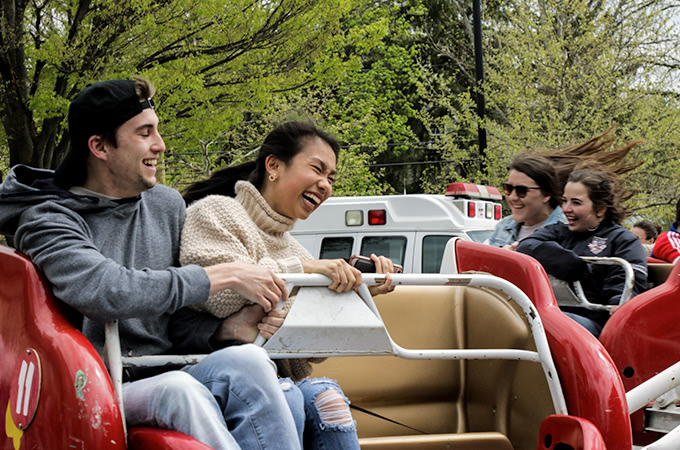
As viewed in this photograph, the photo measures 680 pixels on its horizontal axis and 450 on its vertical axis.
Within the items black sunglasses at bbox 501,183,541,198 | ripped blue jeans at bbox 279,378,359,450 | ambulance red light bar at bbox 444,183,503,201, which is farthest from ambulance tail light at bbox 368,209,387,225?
ripped blue jeans at bbox 279,378,359,450

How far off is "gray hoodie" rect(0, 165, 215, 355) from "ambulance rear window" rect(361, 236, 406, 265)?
281 inches

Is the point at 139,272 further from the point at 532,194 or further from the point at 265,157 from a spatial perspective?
the point at 532,194

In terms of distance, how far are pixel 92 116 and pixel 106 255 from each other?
0.47m

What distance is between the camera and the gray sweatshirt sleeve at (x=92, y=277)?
2447 millimetres

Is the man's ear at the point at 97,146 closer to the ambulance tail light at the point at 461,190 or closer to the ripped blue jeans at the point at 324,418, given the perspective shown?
the ripped blue jeans at the point at 324,418

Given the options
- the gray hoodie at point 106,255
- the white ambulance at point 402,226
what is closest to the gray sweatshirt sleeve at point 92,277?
the gray hoodie at point 106,255

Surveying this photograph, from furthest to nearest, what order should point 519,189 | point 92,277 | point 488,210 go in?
point 488,210, point 519,189, point 92,277

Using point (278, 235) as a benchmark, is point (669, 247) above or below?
below

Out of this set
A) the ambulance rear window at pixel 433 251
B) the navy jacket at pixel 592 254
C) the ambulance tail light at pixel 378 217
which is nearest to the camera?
the navy jacket at pixel 592 254

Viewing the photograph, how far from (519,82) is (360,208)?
911 cm

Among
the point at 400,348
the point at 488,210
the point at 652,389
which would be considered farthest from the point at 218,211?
the point at 488,210

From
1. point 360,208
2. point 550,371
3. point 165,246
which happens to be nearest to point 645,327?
point 550,371

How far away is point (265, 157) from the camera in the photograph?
3422 mm

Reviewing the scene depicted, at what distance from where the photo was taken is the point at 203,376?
2535mm
